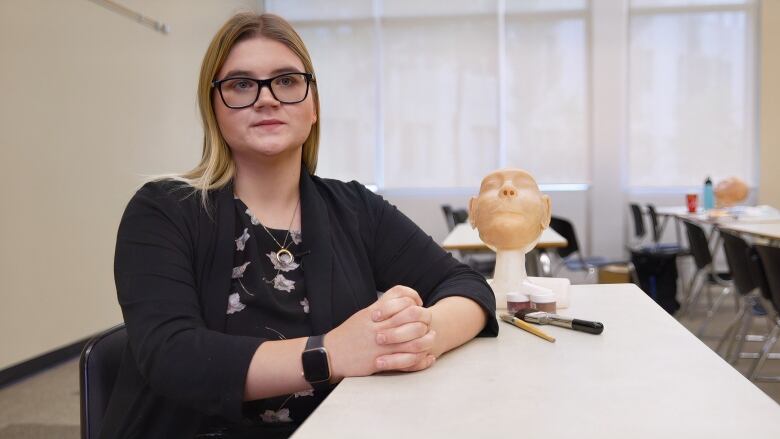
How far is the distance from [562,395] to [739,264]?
2.91m

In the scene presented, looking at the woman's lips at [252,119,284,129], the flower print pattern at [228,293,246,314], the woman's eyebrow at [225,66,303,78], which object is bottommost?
the flower print pattern at [228,293,246,314]

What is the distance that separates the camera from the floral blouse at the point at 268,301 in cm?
126

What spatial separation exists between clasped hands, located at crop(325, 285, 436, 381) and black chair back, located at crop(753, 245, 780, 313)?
230 centimetres

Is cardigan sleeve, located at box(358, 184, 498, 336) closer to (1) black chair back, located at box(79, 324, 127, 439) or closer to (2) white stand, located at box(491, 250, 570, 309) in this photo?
(2) white stand, located at box(491, 250, 570, 309)

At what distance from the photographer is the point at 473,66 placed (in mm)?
7742

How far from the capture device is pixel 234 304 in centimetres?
130

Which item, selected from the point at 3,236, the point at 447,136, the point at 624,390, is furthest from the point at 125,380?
the point at 447,136

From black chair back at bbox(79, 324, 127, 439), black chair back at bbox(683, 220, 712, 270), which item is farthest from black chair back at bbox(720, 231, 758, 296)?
black chair back at bbox(79, 324, 127, 439)

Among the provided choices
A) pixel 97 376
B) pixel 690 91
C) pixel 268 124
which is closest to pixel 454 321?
pixel 268 124

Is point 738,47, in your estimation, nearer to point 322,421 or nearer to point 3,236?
point 3,236

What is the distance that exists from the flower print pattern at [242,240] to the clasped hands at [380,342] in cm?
34

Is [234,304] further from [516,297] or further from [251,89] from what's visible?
[516,297]

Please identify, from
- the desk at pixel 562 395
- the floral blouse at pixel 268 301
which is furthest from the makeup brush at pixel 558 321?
the floral blouse at pixel 268 301

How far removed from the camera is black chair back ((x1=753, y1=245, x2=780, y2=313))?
2.87 metres
